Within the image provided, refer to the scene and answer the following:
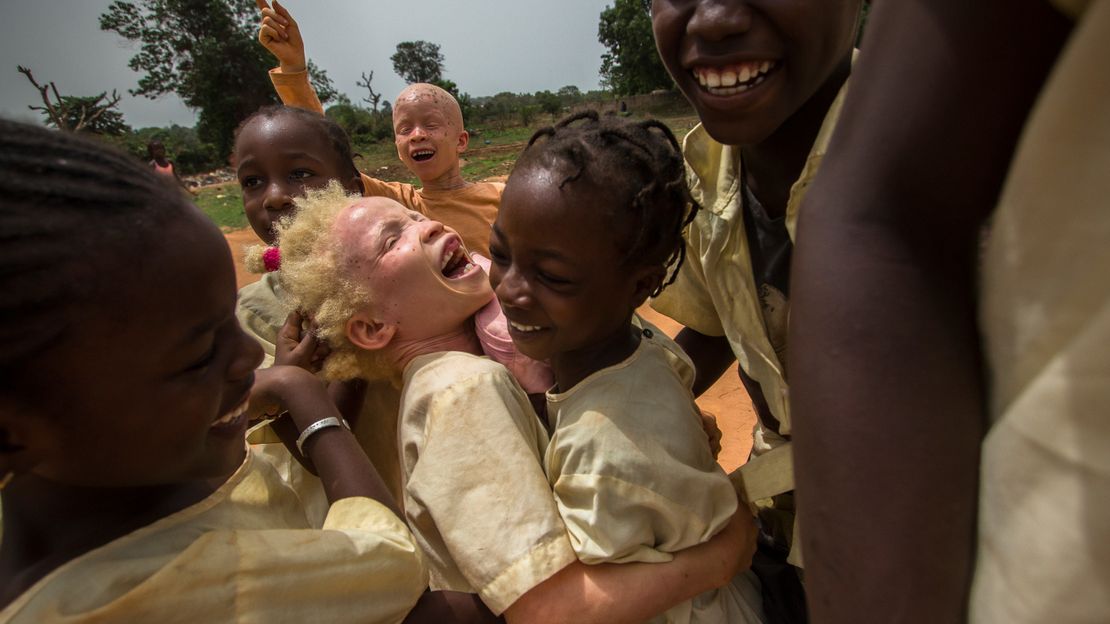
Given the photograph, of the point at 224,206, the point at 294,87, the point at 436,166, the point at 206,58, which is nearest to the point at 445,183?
the point at 436,166

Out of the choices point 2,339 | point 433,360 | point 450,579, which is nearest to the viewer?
point 2,339

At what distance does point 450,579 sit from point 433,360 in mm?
561

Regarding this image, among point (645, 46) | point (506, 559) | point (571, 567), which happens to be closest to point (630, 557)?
point (571, 567)

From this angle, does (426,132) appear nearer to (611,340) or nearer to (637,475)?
(611,340)

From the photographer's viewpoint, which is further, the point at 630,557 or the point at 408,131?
the point at 408,131

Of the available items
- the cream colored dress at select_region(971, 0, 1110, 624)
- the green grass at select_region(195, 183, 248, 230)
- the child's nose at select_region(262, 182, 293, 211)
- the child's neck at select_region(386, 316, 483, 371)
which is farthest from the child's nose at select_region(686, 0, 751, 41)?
the green grass at select_region(195, 183, 248, 230)

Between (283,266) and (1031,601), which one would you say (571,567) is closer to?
(1031,601)

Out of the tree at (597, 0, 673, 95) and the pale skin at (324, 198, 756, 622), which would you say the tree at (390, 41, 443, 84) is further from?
the pale skin at (324, 198, 756, 622)

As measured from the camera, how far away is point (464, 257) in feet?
6.54

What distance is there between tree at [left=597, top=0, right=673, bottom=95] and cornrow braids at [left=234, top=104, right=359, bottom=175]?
34785 mm

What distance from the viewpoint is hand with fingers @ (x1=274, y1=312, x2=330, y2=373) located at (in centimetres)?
180

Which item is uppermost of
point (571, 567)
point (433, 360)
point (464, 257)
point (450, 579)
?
point (464, 257)

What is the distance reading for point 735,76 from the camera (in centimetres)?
143

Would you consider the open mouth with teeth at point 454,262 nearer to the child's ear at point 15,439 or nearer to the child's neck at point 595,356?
the child's neck at point 595,356
